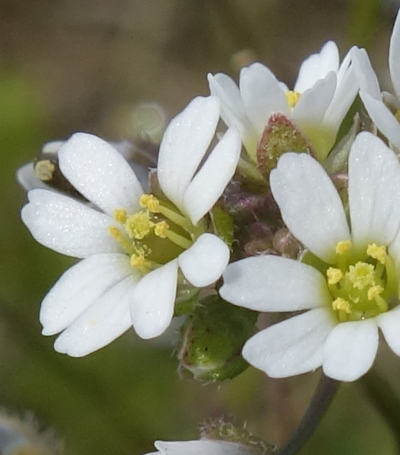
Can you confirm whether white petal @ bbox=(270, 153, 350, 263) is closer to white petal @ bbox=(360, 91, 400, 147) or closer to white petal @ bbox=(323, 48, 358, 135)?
white petal @ bbox=(360, 91, 400, 147)

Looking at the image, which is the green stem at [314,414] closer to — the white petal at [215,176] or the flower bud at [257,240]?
the flower bud at [257,240]

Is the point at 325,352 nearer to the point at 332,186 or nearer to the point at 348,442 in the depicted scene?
the point at 332,186

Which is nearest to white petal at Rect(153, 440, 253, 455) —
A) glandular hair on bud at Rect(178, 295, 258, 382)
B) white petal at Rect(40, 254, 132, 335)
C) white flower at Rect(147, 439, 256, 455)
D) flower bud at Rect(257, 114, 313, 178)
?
white flower at Rect(147, 439, 256, 455)

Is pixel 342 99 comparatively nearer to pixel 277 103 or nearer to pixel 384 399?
pixel 277 103

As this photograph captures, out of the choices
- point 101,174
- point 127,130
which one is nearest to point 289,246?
point 101,174

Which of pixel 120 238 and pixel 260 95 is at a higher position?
pixel 260 95

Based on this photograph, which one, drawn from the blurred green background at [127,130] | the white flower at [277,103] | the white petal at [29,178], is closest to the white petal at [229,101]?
the white flower at [277,103]
